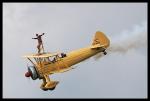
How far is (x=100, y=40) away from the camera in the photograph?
48.4 metres

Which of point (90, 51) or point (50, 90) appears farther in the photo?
point (90, 51)

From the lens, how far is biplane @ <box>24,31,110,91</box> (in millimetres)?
45469

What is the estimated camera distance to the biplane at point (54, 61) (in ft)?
149

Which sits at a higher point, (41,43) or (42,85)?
(41,43)

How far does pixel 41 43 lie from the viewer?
4547cm

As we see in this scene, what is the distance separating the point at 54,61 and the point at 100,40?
4827 millimetres

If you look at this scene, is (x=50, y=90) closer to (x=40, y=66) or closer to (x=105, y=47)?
(x=40, y=66)

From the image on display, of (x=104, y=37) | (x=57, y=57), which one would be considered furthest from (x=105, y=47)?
(x=57, y=57)

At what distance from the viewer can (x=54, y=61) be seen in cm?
4631

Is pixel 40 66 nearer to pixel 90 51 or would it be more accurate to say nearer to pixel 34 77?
pixel 34 77

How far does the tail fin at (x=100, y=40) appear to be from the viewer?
4812cm

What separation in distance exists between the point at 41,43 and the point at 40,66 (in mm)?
1969

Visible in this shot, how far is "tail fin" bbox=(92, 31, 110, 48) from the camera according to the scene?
4812 cm

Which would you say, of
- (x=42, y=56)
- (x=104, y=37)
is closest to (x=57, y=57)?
(x=42, y=56)
